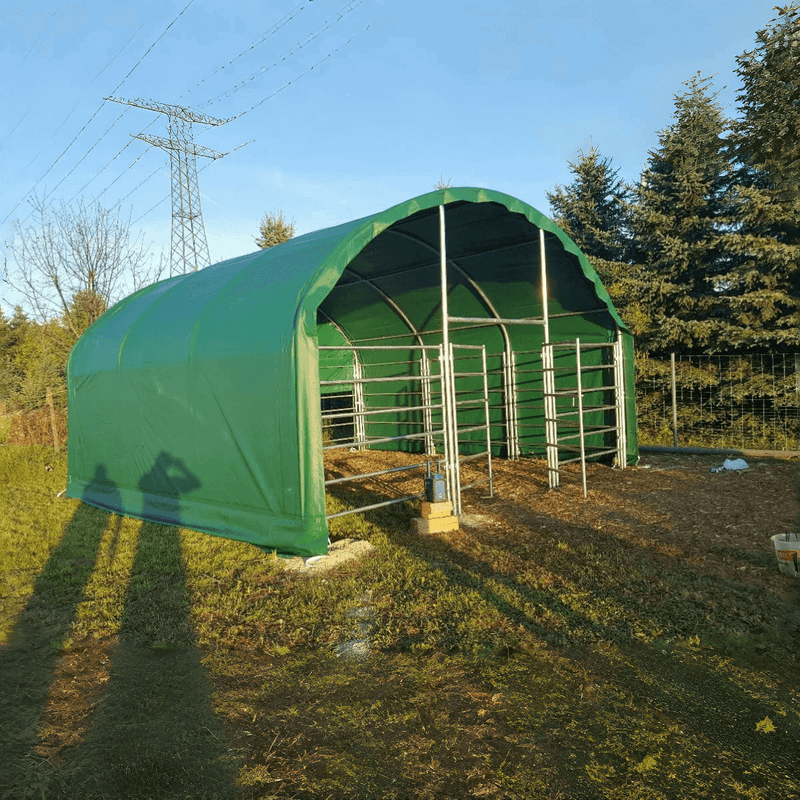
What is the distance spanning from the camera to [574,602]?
436 cm

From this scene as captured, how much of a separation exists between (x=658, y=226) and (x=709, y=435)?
225 inches

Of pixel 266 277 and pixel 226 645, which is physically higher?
pixel 266 277

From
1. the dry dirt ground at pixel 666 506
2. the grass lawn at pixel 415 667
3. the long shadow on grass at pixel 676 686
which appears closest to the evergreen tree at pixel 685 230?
the dry dirt ground at pixel 666 506

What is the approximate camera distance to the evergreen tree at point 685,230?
52.9ft

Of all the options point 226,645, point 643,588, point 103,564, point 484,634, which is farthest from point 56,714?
point 643,588

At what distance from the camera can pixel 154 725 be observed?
3.01 meters

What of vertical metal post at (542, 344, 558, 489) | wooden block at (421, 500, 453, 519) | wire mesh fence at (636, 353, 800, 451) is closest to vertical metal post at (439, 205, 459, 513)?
wooden block at (421, 500, 453, 519)

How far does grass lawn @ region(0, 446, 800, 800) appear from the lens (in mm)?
2584

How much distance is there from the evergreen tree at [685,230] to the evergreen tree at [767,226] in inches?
22.2

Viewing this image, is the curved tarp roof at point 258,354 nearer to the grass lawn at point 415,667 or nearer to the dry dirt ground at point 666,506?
the grass lawn at point 415,667

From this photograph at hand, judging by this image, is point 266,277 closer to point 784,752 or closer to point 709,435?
point 784,752

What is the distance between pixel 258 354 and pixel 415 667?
3.46 meters

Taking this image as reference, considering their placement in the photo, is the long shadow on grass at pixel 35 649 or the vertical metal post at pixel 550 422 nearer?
the long shadow on grass at pixel 35 649

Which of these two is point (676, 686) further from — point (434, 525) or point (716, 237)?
point (716, 237)
